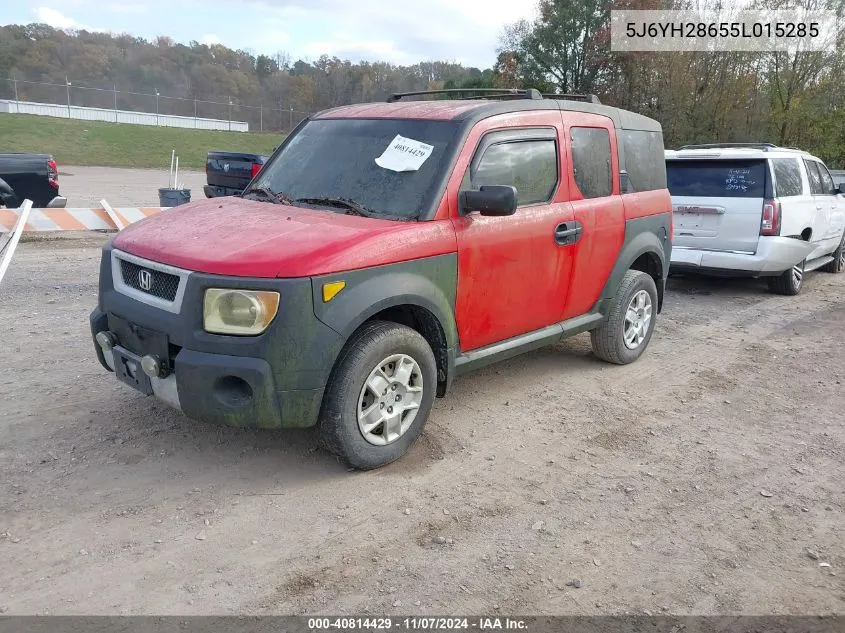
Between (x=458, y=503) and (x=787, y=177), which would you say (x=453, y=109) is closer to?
(x=458, y=503)

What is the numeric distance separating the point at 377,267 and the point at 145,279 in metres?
1.27

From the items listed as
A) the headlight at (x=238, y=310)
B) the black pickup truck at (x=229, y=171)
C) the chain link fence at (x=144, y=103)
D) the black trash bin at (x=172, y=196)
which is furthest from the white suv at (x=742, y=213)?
the chain link fence at (x=144, y=103)

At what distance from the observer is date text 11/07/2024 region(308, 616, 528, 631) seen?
9.30 ft

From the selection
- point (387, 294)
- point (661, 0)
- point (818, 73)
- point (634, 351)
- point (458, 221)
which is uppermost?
point (661, 0)

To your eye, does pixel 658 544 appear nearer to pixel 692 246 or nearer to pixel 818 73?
pixel 692 246

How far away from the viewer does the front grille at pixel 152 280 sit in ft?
12.3

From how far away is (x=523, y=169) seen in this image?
4.85 metres

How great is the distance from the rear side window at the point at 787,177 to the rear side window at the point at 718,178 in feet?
0.79

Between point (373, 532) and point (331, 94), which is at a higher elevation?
point (331, 94)

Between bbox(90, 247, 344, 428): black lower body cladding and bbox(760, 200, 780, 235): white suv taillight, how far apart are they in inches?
263

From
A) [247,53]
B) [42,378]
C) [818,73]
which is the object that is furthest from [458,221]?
[247,53]

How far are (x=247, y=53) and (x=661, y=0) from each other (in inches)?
2220

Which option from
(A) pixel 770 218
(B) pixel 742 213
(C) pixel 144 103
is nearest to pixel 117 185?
(B) pixel 742 213

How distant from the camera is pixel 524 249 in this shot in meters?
4.72
